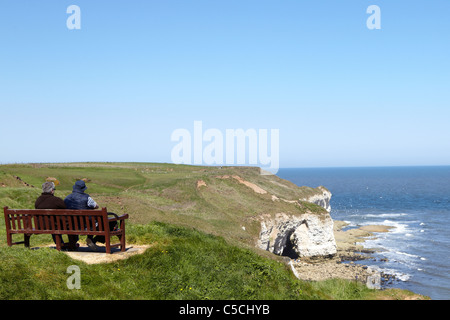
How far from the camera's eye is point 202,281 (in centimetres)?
1054

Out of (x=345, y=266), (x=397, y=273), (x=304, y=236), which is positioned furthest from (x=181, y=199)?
(x=397, y=273)

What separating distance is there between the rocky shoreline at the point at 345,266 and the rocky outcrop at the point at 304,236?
4.92 feet

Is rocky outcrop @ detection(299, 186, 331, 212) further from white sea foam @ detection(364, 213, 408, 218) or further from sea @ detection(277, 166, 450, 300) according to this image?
white sea foam @ detection(364, 213, 408, 218)

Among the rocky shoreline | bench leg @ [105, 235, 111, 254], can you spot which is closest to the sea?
the rocky shoreline

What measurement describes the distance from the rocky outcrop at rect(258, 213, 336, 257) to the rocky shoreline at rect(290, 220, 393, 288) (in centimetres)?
150

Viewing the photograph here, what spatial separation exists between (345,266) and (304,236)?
6.75 meters

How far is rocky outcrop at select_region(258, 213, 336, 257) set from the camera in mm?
45125

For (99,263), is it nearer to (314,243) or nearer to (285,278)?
(285,278)

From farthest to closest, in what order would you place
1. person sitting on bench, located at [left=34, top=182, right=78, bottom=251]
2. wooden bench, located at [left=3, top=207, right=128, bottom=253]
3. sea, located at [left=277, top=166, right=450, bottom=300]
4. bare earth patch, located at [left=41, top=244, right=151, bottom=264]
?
sea, located at [left=277, top=166, right=450, bottom=300] → person sitting on bench, located at [left=34, top=182, right=78, bottom=251] → wooden bench, located at [left=3, top=207, right=128, bottom=253] → bare earth patch, located at [left=41, top=244, right=151, bottom=264]

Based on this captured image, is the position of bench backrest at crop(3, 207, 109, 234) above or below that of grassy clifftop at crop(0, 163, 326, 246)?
above

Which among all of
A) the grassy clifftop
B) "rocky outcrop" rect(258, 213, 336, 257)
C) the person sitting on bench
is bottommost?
"rocky outcrop" rect(258, 213, 336, 257)

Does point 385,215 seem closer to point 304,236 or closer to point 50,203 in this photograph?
point 304,236

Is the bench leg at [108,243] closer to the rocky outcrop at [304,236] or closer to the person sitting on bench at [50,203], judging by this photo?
the person sitting on bench at [50,203]

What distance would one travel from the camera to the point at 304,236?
49.9 metres
